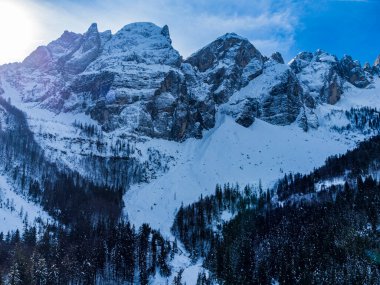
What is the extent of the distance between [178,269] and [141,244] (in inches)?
626

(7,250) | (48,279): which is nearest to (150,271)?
(48,279)

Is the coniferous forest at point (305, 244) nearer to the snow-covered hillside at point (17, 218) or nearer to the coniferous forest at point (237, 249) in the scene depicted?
the coniferous forest at point (237, 249)

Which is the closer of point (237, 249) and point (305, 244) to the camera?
point (305, 244)

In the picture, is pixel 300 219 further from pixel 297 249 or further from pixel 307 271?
pixel 307 271

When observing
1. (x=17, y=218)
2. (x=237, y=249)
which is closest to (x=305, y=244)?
(x=237, y=249)

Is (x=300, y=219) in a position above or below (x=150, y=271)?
above

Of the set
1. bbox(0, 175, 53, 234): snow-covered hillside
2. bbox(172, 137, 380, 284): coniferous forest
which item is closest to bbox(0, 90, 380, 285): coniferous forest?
bbox(172, 137, 380, 284): coniferous forest

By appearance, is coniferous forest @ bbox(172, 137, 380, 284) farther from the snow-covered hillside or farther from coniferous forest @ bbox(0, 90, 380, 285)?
the snow-covered hillside

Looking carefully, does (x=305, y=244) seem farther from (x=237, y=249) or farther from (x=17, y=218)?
(x=17, y=218)

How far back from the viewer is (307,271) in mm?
139875

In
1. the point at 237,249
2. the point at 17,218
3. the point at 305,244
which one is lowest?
the point at 17,218

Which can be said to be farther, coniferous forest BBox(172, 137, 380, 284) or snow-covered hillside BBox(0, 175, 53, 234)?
snow-covered hillside BBox(0, 175, 53, 234)

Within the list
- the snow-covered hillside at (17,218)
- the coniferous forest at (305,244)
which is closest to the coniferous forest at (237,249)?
the coniferous forest at (305,244)

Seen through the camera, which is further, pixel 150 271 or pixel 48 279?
pixel 150 271
